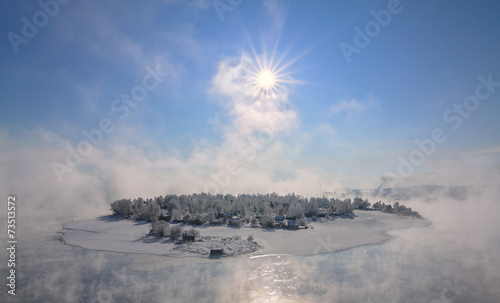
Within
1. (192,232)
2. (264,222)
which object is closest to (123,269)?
(192,232)

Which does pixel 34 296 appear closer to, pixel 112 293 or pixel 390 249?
pixel 112 293

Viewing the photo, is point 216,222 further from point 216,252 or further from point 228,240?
point 216,252

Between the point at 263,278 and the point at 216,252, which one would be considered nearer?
the point at 263,278

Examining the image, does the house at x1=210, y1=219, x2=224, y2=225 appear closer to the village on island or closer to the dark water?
the village on island

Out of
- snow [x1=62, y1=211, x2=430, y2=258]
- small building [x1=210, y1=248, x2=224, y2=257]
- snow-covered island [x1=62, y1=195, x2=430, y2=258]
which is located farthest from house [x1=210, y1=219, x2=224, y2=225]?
small building [x1=210, y1=248, x2=224, y2=257]

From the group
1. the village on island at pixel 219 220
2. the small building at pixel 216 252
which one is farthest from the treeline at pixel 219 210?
the small building at pixel 216 252

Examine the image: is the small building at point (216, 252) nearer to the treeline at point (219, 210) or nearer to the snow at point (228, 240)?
the snow at point (228, 240)

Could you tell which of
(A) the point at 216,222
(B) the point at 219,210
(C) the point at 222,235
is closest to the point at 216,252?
(C) the point at 222,235
